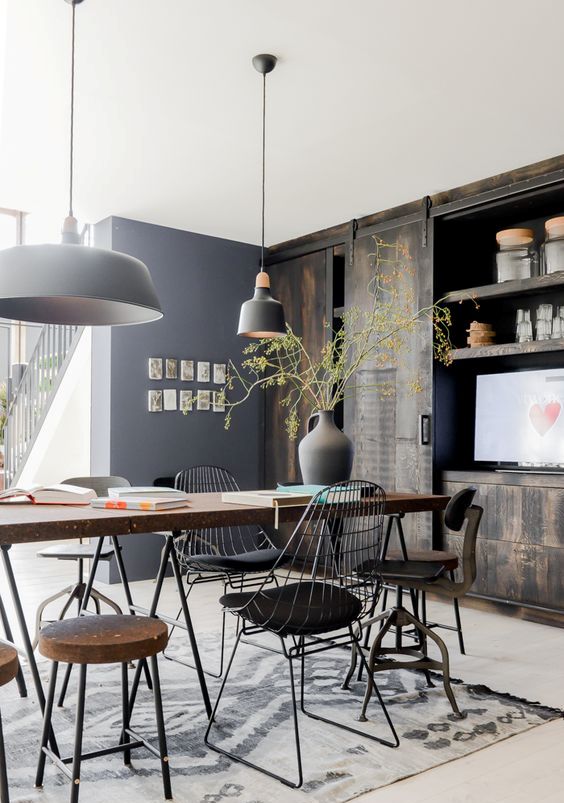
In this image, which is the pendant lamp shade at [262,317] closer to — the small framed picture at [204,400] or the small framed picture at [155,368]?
the small framed picture at [155,368]

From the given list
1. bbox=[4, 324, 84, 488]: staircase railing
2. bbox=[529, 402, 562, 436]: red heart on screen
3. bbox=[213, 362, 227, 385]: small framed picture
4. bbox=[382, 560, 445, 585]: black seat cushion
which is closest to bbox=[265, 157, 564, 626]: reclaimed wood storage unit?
bbox=[529, 402, 562, 436]: red heart on screen

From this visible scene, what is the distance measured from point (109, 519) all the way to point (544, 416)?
10.8 ft

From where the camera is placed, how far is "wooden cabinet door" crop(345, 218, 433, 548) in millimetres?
5078

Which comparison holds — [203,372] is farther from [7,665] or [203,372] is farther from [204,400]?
[7,665]

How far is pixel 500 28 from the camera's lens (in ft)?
9.89

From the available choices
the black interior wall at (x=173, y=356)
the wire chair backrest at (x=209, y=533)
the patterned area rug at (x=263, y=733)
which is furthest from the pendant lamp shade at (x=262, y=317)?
the black interior wall at (x=173, y=356)

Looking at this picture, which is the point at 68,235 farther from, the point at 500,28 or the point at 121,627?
the point at 500,28

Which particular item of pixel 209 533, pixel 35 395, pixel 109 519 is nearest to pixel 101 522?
pixel 109 519

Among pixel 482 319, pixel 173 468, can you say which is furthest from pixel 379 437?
pixel 173 468

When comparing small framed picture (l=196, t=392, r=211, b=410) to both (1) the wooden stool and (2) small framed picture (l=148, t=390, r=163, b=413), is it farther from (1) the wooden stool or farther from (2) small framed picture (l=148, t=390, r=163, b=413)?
(1) the wooden stool

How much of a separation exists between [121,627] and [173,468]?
3786 millimetres

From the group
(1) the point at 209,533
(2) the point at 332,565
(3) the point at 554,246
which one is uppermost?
(3) the point at 554,246

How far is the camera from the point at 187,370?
236 inches

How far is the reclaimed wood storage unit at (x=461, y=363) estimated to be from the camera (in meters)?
4.44
